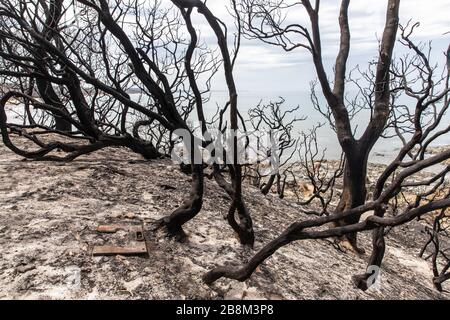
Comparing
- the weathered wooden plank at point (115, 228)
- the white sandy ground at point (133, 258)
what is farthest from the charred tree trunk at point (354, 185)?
the weathered wooden plank at point (115, 228)

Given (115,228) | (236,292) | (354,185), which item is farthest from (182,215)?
(354,185)

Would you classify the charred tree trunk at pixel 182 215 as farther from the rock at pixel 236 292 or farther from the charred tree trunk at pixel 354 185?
the charred tree trunk at pixel 354 185


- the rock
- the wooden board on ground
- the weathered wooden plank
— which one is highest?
the weathered wooden plank

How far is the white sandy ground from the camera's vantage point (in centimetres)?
261

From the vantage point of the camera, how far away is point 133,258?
2.97m

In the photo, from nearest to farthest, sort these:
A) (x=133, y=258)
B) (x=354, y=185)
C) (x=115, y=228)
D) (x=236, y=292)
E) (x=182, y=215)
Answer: (x=236, y=292), (x=133, y=258), (x=115, y=228), (x=182, y=215), (x=354, y=185)

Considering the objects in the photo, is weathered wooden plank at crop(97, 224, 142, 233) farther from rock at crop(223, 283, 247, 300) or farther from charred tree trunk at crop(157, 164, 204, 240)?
rock at crop(223, 283, 247, 300)

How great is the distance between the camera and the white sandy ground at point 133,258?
8.56 feet

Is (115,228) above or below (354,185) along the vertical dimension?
→ below

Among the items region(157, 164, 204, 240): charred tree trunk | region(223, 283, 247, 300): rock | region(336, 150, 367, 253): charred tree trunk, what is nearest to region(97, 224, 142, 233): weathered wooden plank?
region(157, 164, 204, 240): charred tree trunk

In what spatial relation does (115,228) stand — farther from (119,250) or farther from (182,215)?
(182,215)

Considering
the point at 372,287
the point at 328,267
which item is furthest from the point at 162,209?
the point at 372,287

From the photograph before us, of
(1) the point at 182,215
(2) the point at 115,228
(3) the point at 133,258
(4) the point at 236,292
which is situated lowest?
(4) the point at 236,292

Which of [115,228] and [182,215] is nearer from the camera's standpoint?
[115,228]
